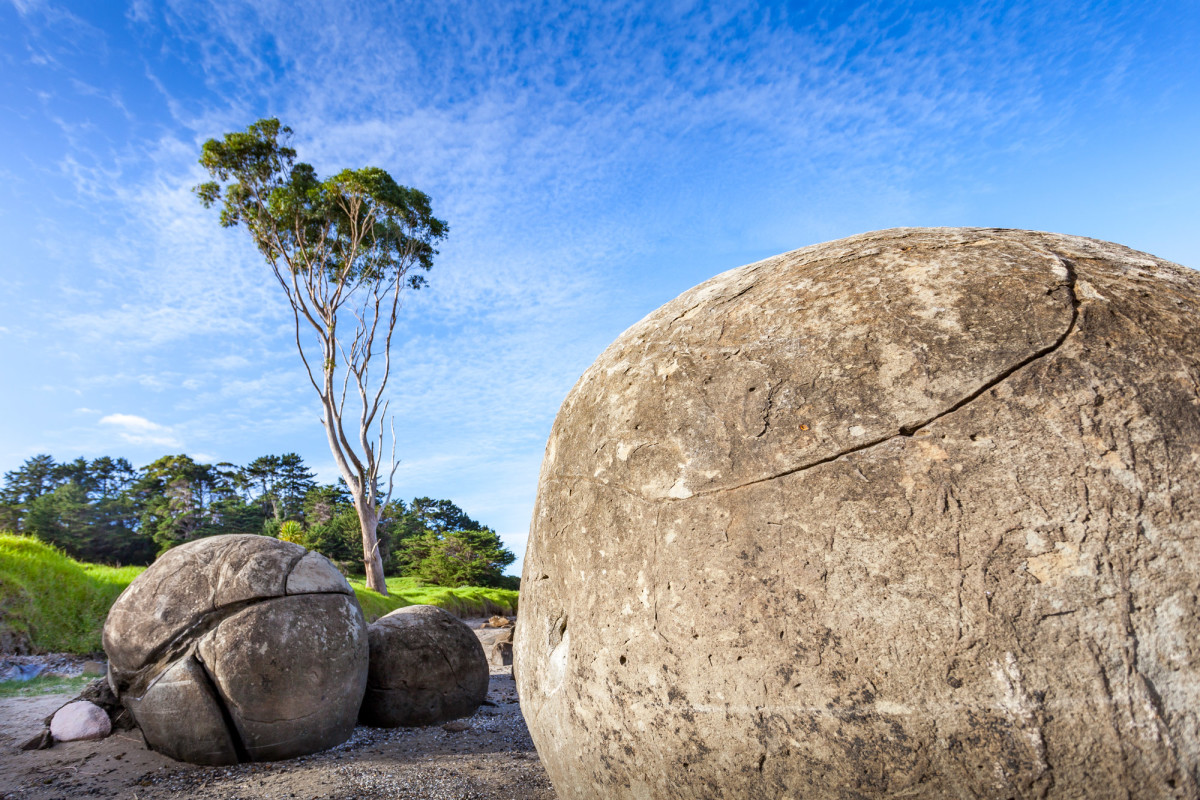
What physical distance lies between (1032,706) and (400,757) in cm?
529

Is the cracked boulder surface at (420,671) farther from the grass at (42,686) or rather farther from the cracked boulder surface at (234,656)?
the grass at (42,686)

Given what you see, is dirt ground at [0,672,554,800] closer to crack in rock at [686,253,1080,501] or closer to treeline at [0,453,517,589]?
crack in rock at [686,253,1080,501]

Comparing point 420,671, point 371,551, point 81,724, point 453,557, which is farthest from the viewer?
point 453,557

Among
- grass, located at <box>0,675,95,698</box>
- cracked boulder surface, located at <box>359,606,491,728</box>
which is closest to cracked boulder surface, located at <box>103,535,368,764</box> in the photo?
cracked boulder surface, located at <box>359,606,491,728</box>

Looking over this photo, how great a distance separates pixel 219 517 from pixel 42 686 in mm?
31028

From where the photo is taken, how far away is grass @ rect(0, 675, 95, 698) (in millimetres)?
9086

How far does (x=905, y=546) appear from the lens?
241cm

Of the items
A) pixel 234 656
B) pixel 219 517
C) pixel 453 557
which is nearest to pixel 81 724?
pixel 234 656

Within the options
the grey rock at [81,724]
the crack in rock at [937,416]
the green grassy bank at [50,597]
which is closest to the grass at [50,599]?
the green grassy bank at [50,597]

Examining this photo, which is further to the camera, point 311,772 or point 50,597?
point 50,597

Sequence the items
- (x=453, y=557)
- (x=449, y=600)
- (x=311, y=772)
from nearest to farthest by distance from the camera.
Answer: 1. (x=311, y=772)
2. (x=449, y=600)
3. (x=453, y=557)

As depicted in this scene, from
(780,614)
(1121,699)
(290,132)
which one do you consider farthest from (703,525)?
(290,132)

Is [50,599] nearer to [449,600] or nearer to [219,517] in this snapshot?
[449,600]

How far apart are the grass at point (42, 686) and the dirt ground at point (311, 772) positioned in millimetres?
2609
